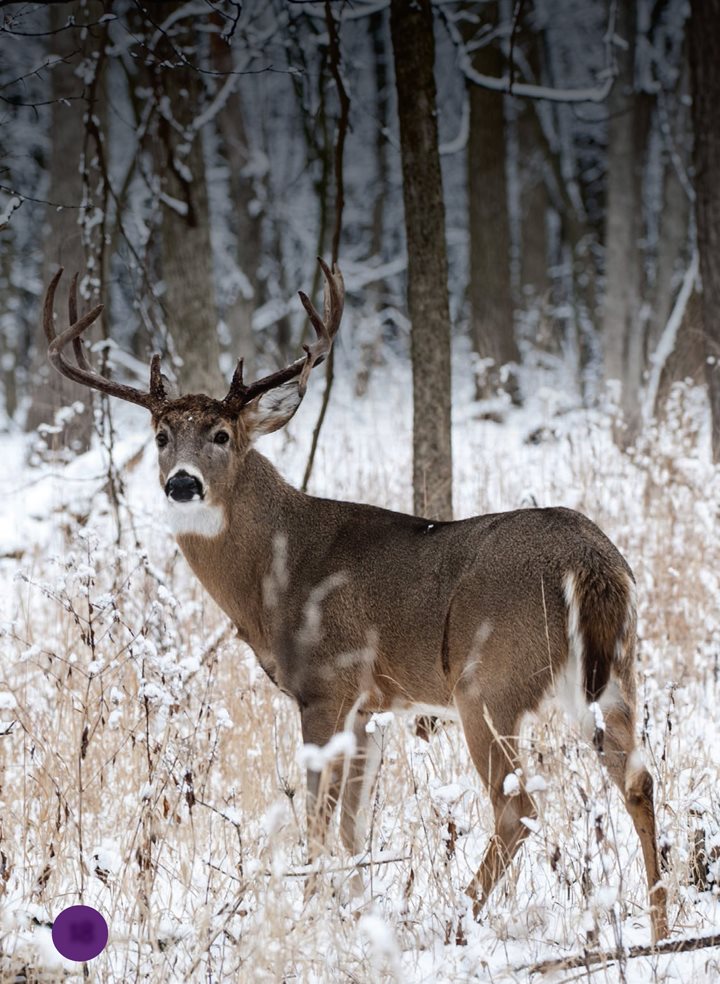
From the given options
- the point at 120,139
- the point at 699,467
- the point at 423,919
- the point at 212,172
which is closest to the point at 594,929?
the point at 423,919

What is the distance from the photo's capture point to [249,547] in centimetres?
465

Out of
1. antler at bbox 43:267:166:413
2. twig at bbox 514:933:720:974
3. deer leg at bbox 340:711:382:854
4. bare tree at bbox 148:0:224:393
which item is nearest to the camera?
twig at bbox 514:933:720:974

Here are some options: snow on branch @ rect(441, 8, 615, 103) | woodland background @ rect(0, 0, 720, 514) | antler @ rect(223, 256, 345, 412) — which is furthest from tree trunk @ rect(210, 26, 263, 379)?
antler @ rect(223, 256, 345, 412)

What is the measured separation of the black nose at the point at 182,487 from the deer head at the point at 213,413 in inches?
3.1

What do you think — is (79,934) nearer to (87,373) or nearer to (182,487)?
(182,487)

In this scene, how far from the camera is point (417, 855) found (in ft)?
11.3

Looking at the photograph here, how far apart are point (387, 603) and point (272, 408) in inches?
47.6

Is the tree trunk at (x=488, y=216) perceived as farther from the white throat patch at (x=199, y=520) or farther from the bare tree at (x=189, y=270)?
the white throat patch at (x=199, y=520)

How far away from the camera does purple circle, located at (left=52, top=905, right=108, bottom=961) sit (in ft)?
9.38

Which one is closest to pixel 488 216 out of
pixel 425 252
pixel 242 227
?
pixel 242 227

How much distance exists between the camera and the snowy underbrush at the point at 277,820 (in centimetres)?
285

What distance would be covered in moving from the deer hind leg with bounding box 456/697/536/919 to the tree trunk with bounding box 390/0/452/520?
264 centimetres

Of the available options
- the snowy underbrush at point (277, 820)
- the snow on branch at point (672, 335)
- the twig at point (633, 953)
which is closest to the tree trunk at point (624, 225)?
the snow on branch at point (672, 335)

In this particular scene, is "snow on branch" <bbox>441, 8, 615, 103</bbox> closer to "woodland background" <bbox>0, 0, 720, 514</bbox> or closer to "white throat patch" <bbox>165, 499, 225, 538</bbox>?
"woodland background" <bbox>0, 0, 720, 514</bbox>
